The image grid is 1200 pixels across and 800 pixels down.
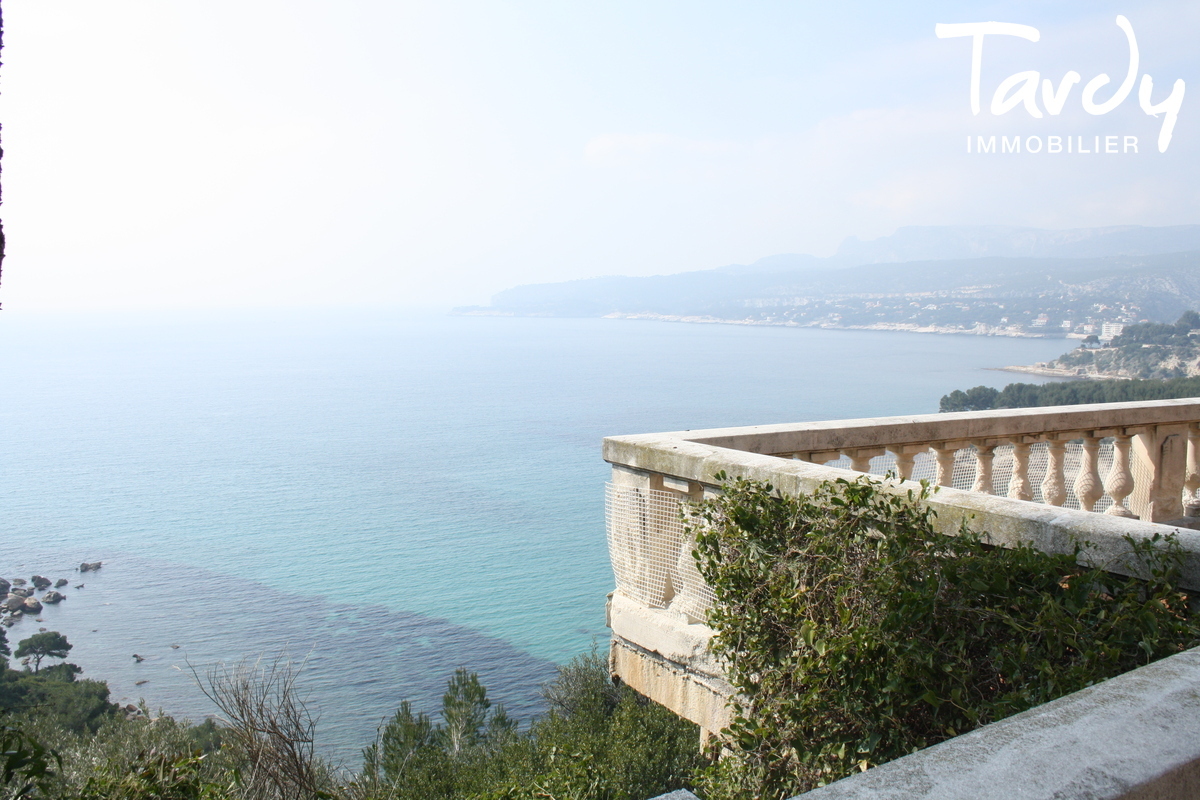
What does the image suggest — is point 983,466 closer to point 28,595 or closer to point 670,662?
point 670,662

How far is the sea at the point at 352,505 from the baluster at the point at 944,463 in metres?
5.89

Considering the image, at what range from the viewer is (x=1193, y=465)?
569 cm

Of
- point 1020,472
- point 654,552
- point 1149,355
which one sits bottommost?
point 1149,355

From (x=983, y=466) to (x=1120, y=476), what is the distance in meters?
0.94

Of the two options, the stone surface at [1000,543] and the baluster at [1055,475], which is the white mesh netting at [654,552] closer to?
the stone surface at [1000,543]

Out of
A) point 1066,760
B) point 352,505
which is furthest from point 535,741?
point 352,505

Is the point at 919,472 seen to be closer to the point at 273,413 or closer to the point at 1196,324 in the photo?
the point at 1196,324

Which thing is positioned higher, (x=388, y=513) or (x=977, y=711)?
(x=977, y=711)

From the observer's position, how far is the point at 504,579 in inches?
2164

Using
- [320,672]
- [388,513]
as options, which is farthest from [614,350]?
[320,672]

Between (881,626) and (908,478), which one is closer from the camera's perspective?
(881,626)

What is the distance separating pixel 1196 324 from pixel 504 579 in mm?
52560

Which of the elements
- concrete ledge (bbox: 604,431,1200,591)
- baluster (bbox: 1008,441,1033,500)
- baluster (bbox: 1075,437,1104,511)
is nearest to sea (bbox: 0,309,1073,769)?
concrete ledge (bbox: 604,431,1200,591)

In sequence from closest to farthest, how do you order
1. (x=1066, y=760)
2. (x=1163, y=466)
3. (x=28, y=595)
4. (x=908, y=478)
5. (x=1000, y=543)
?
(x=1066, y=760) → (x=1000, y=543) → (x=908, y=478) → (x=1163, y=466) → (x=28, y=595)
